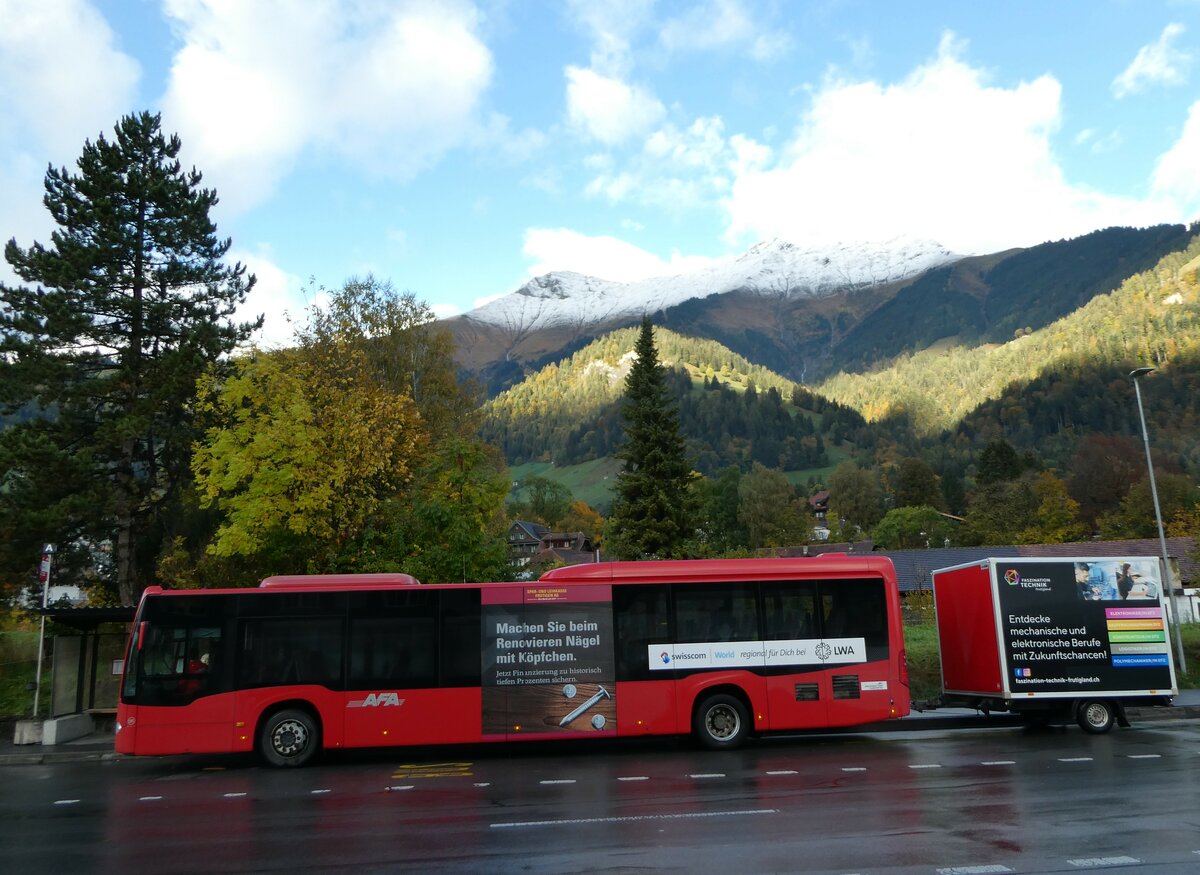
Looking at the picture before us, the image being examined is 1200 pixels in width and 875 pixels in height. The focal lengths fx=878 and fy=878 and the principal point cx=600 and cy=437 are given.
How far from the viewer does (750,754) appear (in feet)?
53.2

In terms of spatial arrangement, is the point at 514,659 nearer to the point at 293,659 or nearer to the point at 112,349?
the point at 293,659

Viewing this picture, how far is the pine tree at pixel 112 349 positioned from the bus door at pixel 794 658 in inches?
827

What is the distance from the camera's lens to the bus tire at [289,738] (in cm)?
1597

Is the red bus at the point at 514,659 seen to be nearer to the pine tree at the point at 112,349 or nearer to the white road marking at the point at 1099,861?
the white road marking at the point at 1099,861

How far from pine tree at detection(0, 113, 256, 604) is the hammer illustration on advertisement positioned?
1888cm

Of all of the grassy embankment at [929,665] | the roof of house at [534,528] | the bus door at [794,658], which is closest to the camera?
the bus door at [794,658]

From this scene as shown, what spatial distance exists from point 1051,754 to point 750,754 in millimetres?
5124

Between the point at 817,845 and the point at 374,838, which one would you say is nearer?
the point at 817,845

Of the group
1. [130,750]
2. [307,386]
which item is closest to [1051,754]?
[130,750]

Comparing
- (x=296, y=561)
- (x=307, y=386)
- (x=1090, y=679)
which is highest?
(x=307, y=386)

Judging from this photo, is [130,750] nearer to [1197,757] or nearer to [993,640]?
[993,640]

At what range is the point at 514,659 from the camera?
1653 cm

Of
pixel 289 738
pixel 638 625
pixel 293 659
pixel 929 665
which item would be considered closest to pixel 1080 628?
pixel 929 665

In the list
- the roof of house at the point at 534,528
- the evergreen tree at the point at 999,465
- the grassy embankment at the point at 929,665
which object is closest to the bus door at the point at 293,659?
the grassy embankment at the point at 929,665
